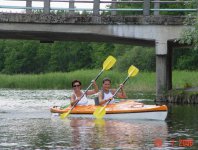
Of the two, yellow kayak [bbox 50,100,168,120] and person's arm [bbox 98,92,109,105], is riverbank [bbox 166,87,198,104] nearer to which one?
person's arm [bbox 98,92,109,105]

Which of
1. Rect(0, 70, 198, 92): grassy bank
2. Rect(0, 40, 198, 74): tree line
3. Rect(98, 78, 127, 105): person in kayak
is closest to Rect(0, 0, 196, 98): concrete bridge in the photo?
Rect(98, 78, 127, 105): person in kayak

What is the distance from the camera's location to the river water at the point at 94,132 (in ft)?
52.1

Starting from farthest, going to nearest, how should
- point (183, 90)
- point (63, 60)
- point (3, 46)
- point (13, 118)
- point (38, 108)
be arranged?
1. point (3, 46)
2. point (63, 60)
3. point (183, 90)
4. point (38, 108)
5. point (13, 118)

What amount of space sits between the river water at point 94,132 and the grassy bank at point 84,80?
16.5 m

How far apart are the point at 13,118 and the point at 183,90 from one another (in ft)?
32.5

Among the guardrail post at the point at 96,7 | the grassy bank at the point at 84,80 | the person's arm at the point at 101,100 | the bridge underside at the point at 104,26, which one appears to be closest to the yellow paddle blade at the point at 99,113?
the person's arm at the point at 101,100

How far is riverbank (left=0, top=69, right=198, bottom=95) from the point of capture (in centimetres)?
4225

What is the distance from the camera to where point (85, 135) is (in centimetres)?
1795

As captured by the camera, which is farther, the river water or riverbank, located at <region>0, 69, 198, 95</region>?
riverbank, located at <region>0, 69, 198, 95</region>

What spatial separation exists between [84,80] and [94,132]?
100ft

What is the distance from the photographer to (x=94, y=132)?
1869 centimetres

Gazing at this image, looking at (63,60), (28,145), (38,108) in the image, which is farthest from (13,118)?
(63,60)

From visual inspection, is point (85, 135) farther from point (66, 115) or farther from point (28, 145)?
point (66, 115)

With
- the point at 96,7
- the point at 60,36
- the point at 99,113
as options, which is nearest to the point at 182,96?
the point at 96,7
